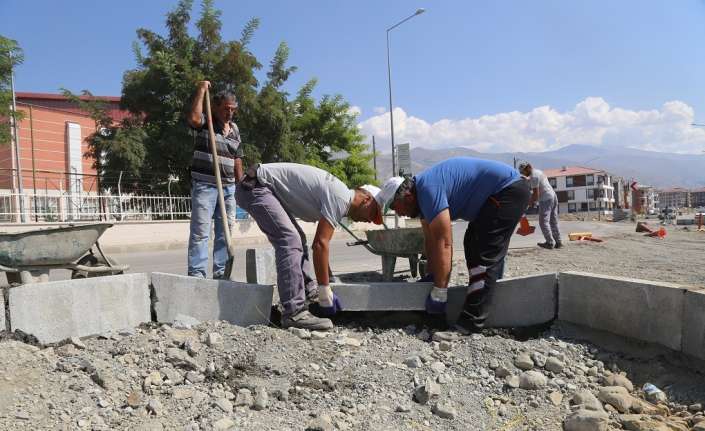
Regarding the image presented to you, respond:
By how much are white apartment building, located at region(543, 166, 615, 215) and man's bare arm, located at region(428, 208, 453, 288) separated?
99.3m

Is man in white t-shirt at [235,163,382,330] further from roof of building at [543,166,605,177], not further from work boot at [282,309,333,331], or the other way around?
roof of building at [543,166,605,177]

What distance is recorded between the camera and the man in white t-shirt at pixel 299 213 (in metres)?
3.24

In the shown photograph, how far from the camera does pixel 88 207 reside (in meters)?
12.0

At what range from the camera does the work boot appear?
10.9 ft

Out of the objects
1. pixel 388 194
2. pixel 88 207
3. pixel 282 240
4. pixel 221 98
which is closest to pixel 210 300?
pixel 282 240

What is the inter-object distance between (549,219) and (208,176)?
254 inches

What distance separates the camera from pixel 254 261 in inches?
157

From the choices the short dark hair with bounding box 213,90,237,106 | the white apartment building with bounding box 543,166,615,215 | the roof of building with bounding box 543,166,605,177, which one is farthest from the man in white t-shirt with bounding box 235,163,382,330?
the roof of building with bounding box 543,166,605,177

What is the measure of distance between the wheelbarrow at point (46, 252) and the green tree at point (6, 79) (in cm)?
1199

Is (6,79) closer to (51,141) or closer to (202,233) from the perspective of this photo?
(51,141)

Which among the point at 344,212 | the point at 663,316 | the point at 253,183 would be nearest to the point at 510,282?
the point at 663,316

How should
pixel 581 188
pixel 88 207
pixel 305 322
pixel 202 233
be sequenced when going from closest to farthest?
pixel 305 322
pixel 202 233
pixel 88 207
pixel 581 188

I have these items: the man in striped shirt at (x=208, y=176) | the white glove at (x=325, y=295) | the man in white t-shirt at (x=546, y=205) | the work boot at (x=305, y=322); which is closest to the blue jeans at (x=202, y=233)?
the man in striped shirt at (x=208, y=176)

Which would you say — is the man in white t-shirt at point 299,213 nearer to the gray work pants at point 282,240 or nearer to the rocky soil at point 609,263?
the gray work pants at point 282,240
